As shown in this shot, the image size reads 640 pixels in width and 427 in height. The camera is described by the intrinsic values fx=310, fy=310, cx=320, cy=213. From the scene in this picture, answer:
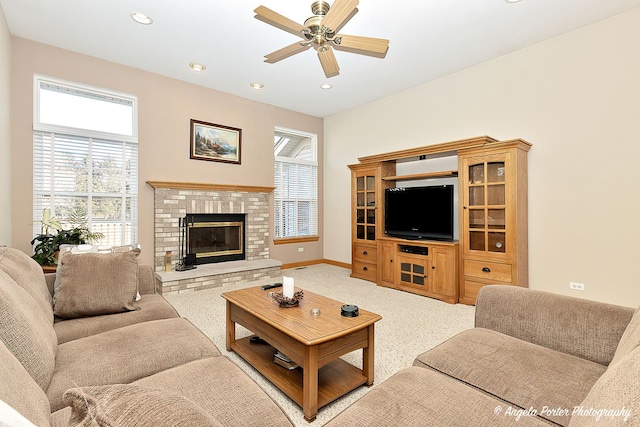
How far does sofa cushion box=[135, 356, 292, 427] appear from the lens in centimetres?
108

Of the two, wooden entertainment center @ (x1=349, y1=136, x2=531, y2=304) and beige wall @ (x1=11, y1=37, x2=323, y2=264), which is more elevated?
beige wall @ (x1=11, y1=37, x2=323, y2=264)

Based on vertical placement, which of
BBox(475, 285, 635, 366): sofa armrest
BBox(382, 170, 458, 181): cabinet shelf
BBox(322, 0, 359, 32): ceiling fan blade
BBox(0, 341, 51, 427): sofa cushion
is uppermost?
BBox(322, 0, 359, 32): ceiling fan blade

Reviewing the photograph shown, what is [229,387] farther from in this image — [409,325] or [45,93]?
[45,93]

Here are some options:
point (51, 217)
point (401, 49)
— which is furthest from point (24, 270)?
point (401, 49)

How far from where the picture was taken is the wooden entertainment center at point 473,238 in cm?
348

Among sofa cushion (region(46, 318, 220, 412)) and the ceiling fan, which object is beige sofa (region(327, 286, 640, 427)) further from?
the ceiling fan

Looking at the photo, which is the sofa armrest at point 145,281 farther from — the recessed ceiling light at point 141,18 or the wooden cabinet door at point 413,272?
the wooden cabinet door at point 413,272

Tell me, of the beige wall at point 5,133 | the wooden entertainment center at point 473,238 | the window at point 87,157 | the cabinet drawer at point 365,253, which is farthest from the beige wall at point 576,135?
the beige wall at point 5,133

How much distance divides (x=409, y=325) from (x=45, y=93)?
4980mm

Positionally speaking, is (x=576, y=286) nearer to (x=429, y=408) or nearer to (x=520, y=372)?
(x=520, y=372)

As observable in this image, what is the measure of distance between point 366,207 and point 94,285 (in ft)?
12.4

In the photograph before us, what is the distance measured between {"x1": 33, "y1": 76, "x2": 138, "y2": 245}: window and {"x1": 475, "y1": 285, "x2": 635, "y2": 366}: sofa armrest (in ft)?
14.4

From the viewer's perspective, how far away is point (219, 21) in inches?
125

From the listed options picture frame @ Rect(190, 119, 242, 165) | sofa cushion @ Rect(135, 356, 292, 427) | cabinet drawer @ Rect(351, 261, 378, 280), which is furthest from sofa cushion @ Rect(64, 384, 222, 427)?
picture frame @ Rect(190, 119, 242, 165)
